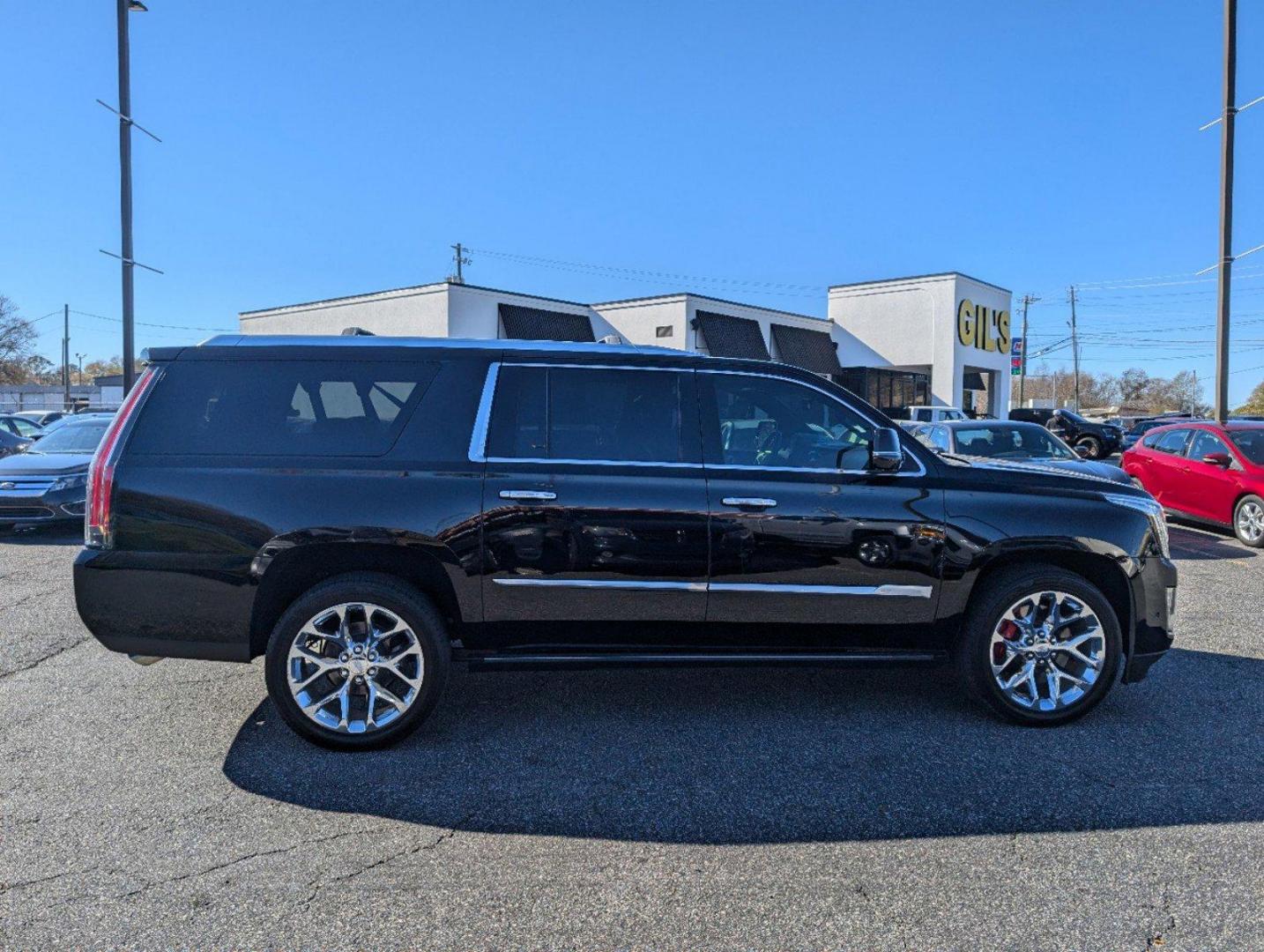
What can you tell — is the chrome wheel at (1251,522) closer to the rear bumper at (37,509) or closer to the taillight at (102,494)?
the taillight at (102,494)

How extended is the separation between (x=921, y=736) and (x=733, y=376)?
2.04m

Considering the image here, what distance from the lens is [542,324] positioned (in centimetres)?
3319

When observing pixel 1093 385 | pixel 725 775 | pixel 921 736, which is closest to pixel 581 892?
pixel 725 775

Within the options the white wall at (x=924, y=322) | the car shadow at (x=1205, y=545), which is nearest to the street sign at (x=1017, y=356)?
the white wall at (x=924, y=322)

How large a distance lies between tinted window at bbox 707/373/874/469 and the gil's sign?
3705cm

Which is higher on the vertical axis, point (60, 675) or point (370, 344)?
point (370, 344)

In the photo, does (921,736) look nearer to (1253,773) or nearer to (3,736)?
(1253,773)

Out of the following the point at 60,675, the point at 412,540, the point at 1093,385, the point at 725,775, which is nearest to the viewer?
the point at 725,775

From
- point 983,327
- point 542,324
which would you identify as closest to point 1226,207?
point 542,324

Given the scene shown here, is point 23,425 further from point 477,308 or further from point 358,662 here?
point 358,662

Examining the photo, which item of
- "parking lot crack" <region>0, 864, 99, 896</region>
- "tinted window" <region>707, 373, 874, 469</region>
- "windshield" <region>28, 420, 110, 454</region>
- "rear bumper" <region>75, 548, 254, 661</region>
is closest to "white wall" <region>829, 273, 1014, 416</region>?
"windshield" <region>28, 420, 110, 454</region>

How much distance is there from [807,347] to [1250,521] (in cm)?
2936

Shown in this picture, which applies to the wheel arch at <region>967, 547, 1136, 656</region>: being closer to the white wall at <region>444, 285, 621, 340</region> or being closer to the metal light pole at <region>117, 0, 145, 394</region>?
the metal light pole at <region>117, 0, 145, 394</region>

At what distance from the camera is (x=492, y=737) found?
13.7 feet
